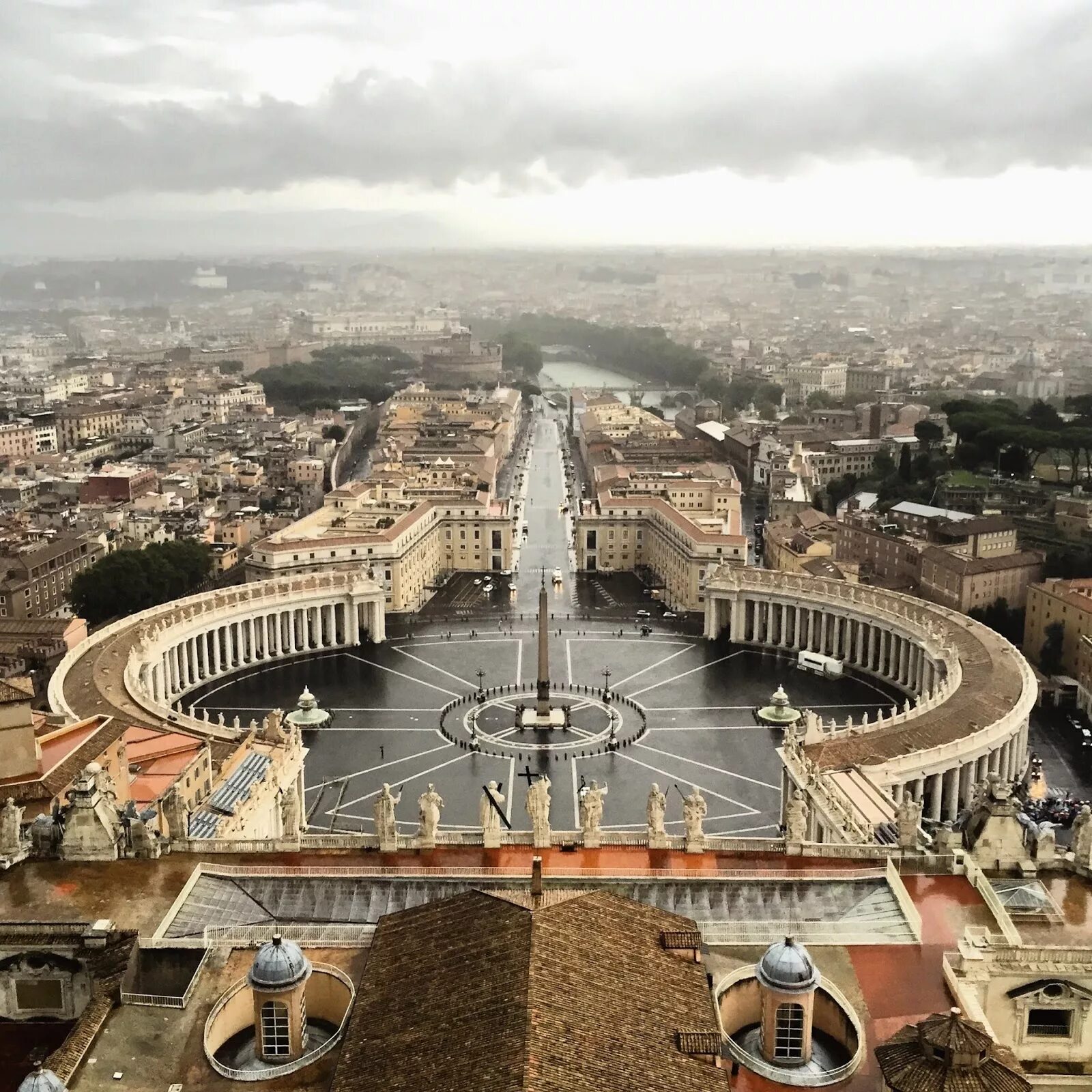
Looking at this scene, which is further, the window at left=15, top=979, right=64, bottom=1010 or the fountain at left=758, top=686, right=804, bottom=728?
the fountain at left=758, top=686, right=804, bottom=728

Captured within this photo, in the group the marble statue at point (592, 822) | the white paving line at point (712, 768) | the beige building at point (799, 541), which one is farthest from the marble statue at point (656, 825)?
the beige building at point (799, 541)

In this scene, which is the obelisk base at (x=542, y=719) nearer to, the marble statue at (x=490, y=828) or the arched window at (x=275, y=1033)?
the marble statue at (x=490, y=828)

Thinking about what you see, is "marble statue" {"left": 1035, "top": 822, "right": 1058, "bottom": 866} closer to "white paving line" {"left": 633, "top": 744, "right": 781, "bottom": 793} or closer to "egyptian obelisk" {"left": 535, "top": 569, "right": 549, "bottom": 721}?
"white paving line" {"left": 633, "top": 744, "right": 781, "bottom": 793}

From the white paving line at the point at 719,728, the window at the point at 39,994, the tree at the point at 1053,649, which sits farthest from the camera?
the tree at the point at 1053,649

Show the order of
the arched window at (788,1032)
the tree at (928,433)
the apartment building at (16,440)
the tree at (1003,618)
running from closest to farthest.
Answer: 1. the arched window at (788,1032)
2. the tree at (1003,618)
3. the tree at (928,433)
4. the apartment building at (16,440)

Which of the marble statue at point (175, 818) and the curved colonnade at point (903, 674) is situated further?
the curved colonnade at point (903, 674)

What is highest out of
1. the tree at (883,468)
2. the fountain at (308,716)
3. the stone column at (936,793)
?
the tree at (883,468)

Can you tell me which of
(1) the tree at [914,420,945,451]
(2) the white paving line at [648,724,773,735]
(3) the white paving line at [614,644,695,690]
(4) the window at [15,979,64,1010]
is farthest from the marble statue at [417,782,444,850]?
(1) the tree at [914,420,945,451]

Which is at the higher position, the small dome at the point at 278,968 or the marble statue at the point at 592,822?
the small dome at the point at 278,968
